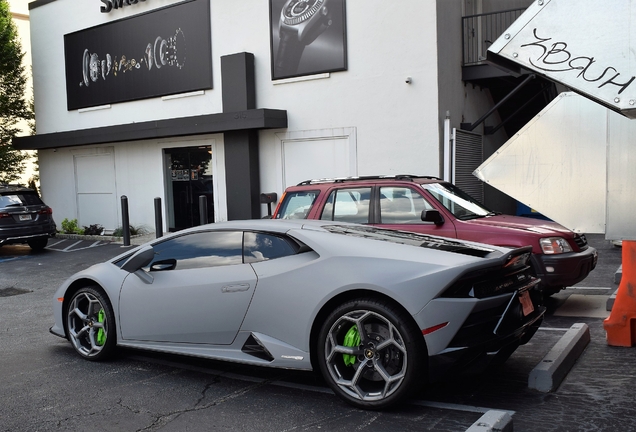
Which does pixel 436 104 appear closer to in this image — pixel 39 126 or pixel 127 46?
pixel 127 46

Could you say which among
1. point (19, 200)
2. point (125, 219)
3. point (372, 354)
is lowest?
point (372, 354)

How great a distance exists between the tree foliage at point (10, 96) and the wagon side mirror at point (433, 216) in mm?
20078

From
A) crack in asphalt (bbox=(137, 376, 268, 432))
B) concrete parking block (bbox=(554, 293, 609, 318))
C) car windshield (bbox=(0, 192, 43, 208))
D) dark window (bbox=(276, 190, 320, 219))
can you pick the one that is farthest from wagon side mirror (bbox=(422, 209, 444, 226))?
car windshield (bbox=(0, 192, 43, 208))

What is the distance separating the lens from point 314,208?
8.30m

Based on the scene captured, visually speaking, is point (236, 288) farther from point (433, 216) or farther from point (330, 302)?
point (433, 216)

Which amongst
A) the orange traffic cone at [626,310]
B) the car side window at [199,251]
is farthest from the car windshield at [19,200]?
the orange traffic cone at [626,310]

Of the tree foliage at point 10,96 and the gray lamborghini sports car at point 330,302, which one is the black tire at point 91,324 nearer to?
the gray lamborghini sports car at point 330,302

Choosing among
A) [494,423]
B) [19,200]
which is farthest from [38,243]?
[494,423]

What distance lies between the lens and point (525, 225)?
7.68 m

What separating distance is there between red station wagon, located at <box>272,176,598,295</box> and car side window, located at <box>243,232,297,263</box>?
2867 millimetres

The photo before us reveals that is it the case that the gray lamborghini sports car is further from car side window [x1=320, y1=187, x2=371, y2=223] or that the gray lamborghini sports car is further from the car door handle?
car side window [x1=320, y1=187, x2=371, y2=223]

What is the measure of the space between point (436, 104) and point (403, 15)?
2038mm

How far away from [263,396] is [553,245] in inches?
160

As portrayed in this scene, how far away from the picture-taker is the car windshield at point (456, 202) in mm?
7966
